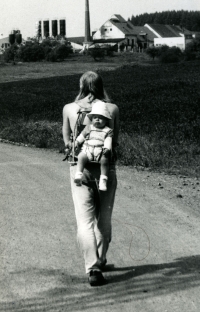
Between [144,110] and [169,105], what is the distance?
1672mm

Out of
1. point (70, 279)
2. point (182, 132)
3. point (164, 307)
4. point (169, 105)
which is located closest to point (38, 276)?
point (70, 279)

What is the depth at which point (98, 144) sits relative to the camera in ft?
15.8

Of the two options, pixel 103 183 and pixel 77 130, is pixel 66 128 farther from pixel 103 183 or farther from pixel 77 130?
pixel 103 183

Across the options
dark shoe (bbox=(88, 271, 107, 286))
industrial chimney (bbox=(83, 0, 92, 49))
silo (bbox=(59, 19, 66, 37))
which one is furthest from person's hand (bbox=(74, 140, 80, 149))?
silo (bbox=(59, 19, 66, 37))

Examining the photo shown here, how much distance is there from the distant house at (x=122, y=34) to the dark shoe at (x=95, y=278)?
377 ft

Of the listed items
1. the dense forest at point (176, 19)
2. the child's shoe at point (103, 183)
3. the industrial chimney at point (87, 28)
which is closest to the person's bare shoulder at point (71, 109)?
the child's shoe at point (103, 183)

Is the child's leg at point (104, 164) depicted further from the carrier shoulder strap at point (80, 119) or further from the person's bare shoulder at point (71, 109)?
the person's bare shoulder at point (71, 109)

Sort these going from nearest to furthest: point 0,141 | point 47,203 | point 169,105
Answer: point 47,203 < point 0,141 < point 169,105

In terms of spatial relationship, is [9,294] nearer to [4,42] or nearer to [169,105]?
[169,105]

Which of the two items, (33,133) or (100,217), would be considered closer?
(100,217)

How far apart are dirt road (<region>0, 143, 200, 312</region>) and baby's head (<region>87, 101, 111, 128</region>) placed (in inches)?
52.3

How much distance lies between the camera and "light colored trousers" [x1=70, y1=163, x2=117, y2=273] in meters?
4.90

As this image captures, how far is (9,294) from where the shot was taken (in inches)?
184

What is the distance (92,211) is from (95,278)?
0.55 metres
